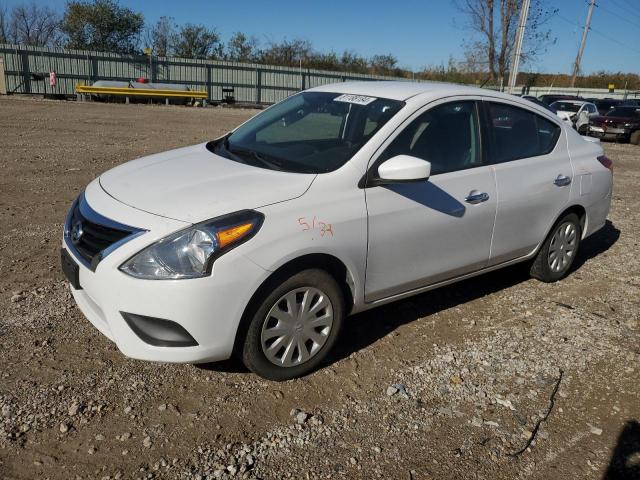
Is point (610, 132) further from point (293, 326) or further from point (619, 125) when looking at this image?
point (293, 326)

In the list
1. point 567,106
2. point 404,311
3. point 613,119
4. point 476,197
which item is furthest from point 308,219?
point 567,106

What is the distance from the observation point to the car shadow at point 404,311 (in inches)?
146

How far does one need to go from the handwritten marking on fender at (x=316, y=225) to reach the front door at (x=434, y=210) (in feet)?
1.08

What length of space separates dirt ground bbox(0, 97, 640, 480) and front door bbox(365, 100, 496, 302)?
0.52m

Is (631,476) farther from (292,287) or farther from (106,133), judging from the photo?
(106,133)

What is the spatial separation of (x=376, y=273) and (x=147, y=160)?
1.85 m

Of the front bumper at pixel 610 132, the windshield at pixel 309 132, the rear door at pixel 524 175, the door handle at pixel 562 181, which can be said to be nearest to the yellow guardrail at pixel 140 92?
the front bumper at pixel 610 132

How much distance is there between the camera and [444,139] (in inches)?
155

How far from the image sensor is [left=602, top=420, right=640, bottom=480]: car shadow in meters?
2.75

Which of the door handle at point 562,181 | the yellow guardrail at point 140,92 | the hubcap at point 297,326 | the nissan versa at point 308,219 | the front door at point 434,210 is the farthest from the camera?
the yellow guardrail at point 140,92

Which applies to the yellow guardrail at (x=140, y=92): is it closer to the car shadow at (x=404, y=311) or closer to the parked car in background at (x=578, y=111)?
the parked car in background at (x=578, y=111)

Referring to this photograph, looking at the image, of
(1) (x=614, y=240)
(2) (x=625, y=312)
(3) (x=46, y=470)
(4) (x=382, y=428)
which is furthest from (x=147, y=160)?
(1) (x=614, y=240)

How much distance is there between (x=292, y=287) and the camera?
3082mm

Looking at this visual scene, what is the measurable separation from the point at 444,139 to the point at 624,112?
2138 cm
